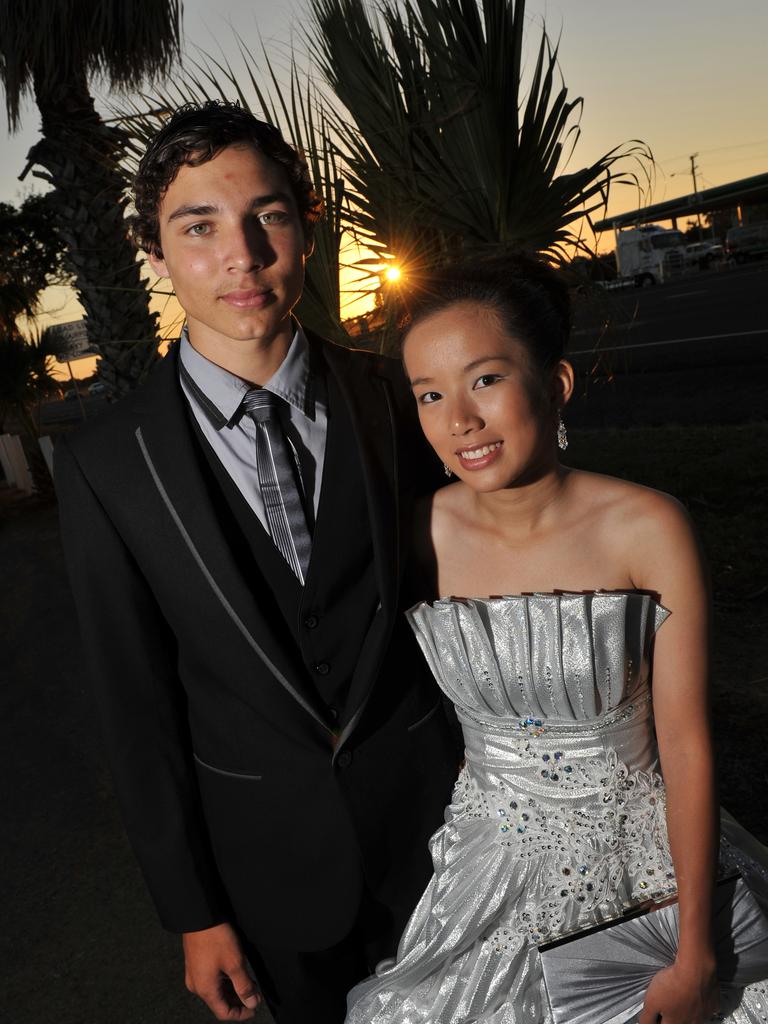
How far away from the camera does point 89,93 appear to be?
6.39 meters

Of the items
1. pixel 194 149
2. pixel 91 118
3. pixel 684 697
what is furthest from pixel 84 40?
pixel 684 697

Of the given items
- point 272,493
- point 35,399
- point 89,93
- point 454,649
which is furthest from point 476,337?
point 35,399

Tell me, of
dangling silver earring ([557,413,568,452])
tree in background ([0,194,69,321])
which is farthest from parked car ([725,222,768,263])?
dangling silver earring ([557,413,568,452])

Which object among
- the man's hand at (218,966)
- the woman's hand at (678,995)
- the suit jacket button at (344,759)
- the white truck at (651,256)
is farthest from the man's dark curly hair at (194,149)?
the white truck at (651,256)

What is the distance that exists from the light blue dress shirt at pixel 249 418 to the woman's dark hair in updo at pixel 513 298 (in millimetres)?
233

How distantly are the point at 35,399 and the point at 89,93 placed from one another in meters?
7.84

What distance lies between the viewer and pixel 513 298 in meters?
1.69

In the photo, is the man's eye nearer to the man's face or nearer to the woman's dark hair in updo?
the man's face

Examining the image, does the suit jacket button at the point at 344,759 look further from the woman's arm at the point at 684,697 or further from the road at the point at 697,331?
the road at the point at 697,331

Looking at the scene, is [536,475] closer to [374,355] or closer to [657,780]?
[374,355]

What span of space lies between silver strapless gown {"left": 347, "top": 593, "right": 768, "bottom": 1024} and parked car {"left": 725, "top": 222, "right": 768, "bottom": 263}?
35284 mm

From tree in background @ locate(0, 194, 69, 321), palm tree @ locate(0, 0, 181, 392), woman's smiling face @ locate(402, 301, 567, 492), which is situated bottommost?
woman's smiling face @ locate(402, 301, 567, 492)

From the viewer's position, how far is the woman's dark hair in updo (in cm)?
169

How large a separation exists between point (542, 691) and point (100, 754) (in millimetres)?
3219
